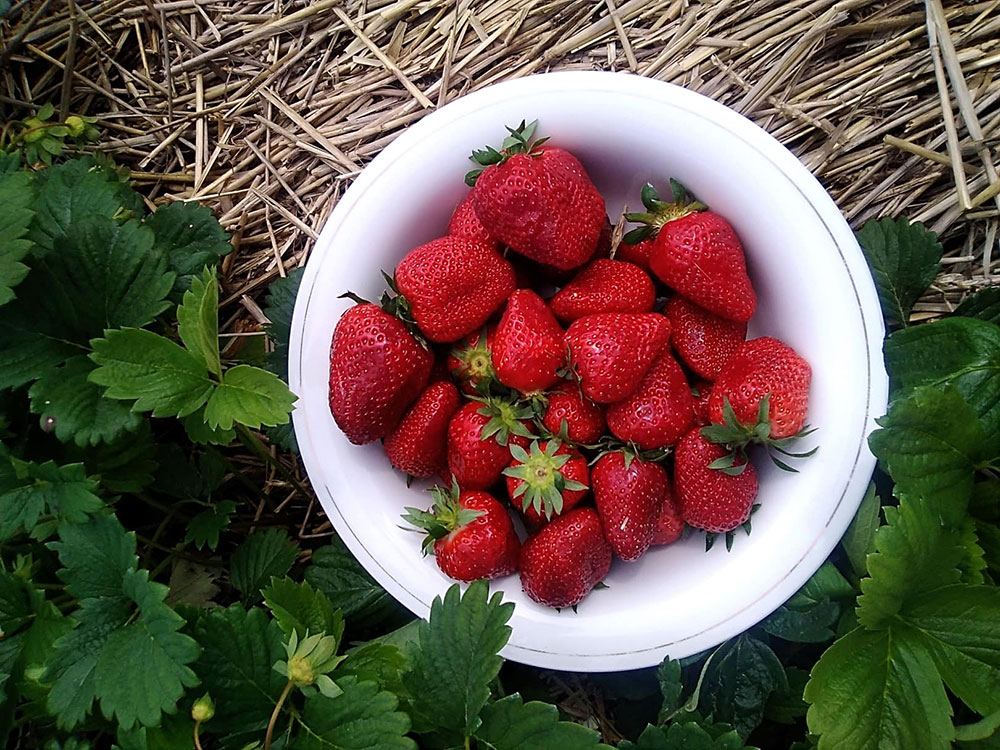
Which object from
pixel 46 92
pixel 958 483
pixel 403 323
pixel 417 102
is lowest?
pixel 958 483

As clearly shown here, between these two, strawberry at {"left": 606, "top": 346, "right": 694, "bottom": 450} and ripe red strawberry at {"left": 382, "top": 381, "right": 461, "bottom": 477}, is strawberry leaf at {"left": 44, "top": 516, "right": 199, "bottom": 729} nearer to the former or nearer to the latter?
ripe red strawberry at {"left": 382, "top": 381, "right": 461, "bottom": 477}

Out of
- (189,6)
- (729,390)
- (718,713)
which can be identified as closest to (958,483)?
(729,390)

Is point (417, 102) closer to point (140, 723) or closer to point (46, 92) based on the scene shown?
point (46, 92)

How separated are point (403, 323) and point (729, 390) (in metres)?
0.42

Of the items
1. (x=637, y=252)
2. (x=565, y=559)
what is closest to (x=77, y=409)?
(x=565, y=559)

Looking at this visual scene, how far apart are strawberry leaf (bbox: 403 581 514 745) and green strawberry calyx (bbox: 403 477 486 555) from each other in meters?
0.08

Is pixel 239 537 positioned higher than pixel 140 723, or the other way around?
pixel 140 723

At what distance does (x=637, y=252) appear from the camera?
1.09 metres

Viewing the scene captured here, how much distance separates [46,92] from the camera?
1378 mm

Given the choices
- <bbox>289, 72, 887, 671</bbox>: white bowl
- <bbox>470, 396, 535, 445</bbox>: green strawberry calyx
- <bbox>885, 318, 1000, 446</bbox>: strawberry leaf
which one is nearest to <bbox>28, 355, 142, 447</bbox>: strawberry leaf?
<bbox>289, 72, 887, 671</bbox>: white bowl

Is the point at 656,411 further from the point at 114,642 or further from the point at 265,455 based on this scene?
the point at 114,642

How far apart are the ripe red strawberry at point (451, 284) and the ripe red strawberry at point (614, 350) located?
120 millimetres

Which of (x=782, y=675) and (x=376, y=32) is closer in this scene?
(x=782, y=675)

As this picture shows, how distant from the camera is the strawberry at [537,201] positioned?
0.98 m
